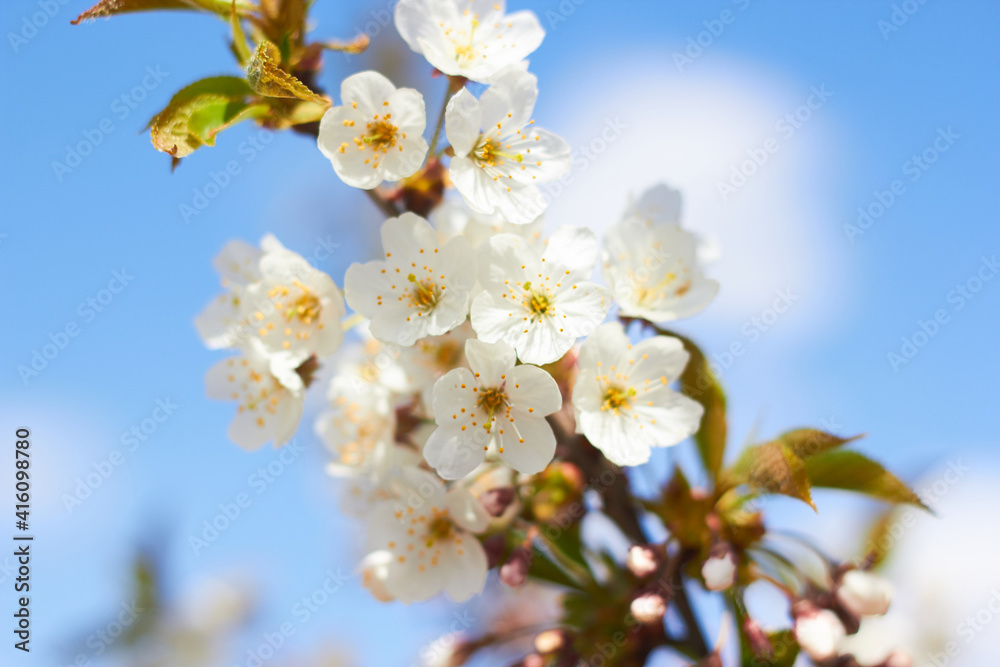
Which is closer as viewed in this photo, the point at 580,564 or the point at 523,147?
the point at 523,147

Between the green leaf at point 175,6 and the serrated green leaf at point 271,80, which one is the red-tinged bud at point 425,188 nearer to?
the serrated green leaf at point 271,80

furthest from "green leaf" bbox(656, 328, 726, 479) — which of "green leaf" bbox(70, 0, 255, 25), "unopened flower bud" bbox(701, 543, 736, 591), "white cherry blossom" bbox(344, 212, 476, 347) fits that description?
"green leaf" bbox(70, 0, 255, 25)

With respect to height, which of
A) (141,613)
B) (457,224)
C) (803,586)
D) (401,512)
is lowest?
(141,613)

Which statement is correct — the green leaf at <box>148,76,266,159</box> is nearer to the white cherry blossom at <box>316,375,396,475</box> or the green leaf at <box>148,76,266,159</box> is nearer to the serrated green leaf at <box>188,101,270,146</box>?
the serrated green leaf at <box>188,101,270,146</box>

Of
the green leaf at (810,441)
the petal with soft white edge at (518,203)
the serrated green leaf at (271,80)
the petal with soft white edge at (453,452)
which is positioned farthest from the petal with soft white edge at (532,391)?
the serrated green leaf at (271,80)

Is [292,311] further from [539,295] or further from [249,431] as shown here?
[539,295]

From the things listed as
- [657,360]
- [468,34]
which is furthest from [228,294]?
[657,360]

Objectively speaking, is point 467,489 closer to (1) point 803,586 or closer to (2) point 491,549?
(2) point 491,549

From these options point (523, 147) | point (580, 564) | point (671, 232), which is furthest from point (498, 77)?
point (580, 564)
